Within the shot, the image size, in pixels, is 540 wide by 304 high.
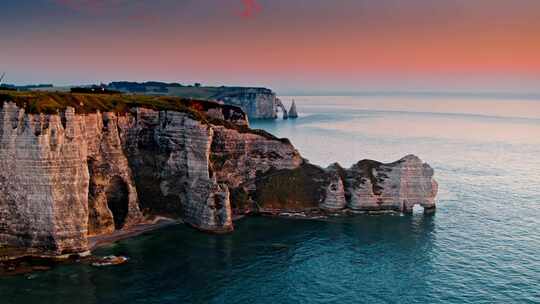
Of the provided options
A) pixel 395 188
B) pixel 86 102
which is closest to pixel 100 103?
pixel 86 102

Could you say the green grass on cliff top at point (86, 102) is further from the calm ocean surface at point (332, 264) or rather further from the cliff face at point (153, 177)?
the calm ocean surface at point (332, 264)

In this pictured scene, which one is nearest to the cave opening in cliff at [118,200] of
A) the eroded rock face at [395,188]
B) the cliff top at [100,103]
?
the cliff top at [100,103]

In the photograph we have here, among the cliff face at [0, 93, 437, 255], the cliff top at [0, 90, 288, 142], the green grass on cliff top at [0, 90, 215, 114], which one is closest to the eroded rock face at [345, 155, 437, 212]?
the cliff face at [0, 93, 437, 255]

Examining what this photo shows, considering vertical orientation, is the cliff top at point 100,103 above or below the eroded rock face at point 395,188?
above

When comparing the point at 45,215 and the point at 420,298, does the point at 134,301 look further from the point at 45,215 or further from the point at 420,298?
the point at 420,298

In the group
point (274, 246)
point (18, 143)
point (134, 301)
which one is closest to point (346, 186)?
point (274, 246)

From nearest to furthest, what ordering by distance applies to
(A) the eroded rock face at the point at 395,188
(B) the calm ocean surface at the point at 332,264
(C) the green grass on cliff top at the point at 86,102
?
(B) the calm ocean surface at the point at 332,264 < (C) the green grass on cliff top at the point at 86,102 < (A) the eroded rock face at the point at 395,188

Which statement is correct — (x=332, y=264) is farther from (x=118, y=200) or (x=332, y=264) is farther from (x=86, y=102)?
(x=86, y=102)
